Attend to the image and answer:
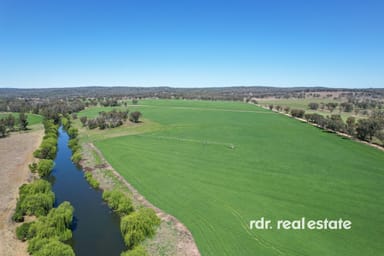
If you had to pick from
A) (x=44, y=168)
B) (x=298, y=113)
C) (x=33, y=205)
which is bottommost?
(x=44, y=168)

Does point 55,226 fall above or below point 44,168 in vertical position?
below

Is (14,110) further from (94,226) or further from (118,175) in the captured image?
(94,226)

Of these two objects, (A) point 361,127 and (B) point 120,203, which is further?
(A) point 361,127

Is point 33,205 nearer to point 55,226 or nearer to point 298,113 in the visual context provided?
point 55,226

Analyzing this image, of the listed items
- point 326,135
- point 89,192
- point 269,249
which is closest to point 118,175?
point 89,192

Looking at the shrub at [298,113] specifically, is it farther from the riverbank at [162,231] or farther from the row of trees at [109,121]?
the riverbank at [162,231]

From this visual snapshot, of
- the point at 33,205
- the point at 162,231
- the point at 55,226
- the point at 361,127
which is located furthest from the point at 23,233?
the point at 361,127
